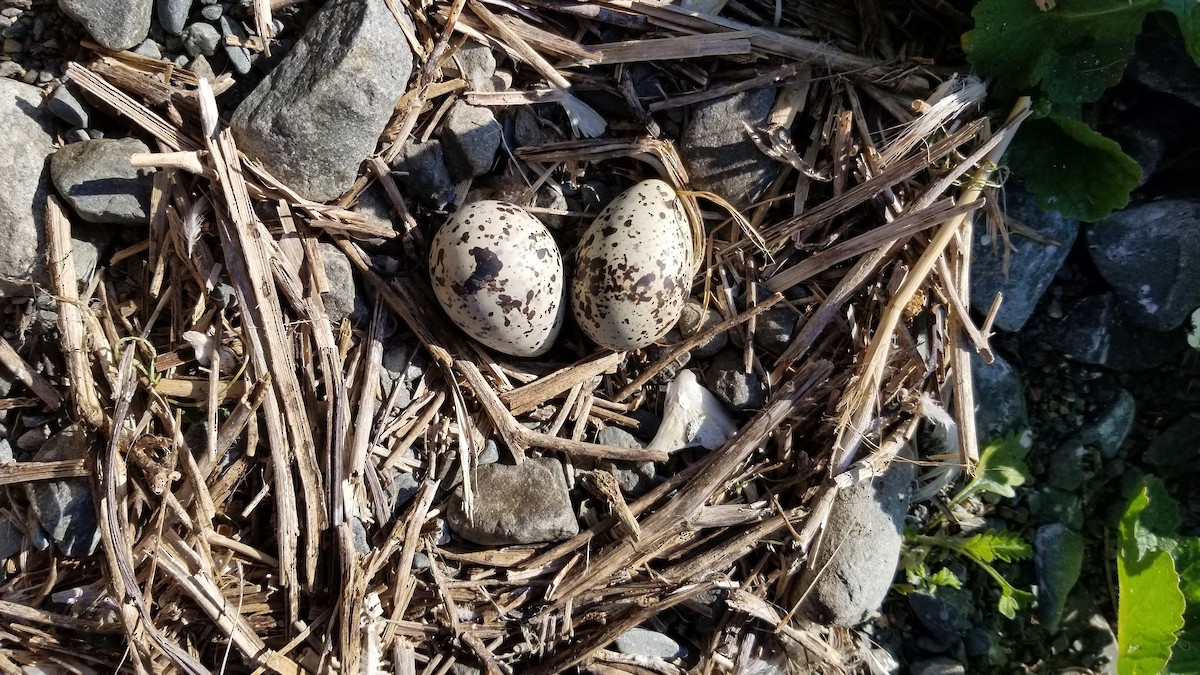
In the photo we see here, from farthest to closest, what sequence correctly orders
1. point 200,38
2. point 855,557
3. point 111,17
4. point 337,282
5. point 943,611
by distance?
point 943,611 < point 855,557 < point 337,282 < point 200,38 < point 111,17

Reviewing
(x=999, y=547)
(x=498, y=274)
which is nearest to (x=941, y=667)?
(x=999, y=547)

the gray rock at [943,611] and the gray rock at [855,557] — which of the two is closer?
the gray rock at [855,557]

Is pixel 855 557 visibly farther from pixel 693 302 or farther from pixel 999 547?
pixel 693 302

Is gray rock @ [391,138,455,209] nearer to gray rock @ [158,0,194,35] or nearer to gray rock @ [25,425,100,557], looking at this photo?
gray rock @ [158,0,194,35]

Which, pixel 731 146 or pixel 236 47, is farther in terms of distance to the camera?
pixel 731 146

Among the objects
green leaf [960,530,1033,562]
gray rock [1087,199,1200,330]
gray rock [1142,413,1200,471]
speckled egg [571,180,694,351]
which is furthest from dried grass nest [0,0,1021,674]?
gray rock [1142,413,1200,471]

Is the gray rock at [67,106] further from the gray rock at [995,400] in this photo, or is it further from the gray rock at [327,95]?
the gray rock at [995,400]

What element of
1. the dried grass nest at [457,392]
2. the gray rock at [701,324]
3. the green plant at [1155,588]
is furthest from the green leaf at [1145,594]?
the gray rock at [701,324]
